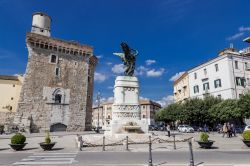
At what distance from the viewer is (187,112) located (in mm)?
44906

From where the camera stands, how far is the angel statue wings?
22.6 m

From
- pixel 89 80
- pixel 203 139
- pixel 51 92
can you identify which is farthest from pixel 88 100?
pixel 203 139

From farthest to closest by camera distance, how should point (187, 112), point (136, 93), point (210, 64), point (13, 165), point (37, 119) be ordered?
point (210, 64)
point (187, 112)
point (37, 119)
point (136, 93)
point (13, 165)

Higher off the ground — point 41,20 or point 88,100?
point 41,20

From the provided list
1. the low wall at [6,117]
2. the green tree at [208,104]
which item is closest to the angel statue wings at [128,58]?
the green tree at [208,104]

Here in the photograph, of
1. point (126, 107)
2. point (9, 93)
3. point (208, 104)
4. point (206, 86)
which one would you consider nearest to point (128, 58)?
point (126, 107)

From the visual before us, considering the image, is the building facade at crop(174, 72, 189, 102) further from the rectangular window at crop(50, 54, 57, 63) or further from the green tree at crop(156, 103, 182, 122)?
the rectangular window at crop(50, 54, 57, 63)

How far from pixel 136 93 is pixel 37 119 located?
27.0m

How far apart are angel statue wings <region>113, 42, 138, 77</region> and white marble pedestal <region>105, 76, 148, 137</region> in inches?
43.9

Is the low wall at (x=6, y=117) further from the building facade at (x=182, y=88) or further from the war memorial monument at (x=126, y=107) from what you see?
the building facade at (x=182, y=88)

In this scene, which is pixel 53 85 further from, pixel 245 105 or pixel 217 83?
pixel 245 105

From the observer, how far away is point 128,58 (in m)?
22.9

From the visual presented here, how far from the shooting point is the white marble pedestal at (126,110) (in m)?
19.5

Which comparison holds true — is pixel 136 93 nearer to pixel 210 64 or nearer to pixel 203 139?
pixel 203 139
